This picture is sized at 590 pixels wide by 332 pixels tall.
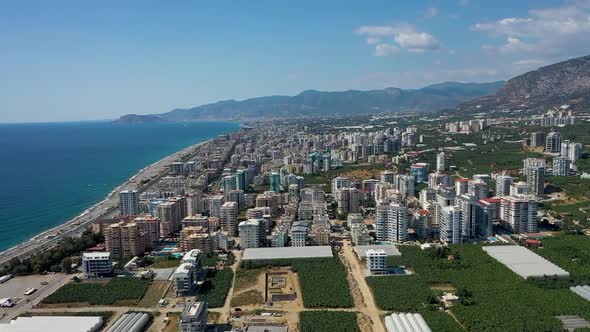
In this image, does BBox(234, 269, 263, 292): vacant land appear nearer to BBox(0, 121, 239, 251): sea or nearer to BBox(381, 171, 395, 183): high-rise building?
BBox(0, 121, 239, 251): sea

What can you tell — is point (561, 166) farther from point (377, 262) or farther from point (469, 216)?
point (377, 262)

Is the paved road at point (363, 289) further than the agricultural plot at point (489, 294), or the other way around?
the paved road at point (363, 289)

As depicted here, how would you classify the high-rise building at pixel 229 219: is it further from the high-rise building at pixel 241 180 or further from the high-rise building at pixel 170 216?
the high-rise building at pixel 241 180

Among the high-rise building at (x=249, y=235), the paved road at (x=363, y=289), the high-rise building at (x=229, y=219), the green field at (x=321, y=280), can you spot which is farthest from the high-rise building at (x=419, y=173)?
the green field at (x=321, y=280)

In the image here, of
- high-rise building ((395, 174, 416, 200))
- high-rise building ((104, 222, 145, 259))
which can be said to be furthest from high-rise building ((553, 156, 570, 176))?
high-rise building ((104, 222, 145, 259))

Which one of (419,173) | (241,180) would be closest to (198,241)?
(241,180)

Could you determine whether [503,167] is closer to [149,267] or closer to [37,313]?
[149,267]
